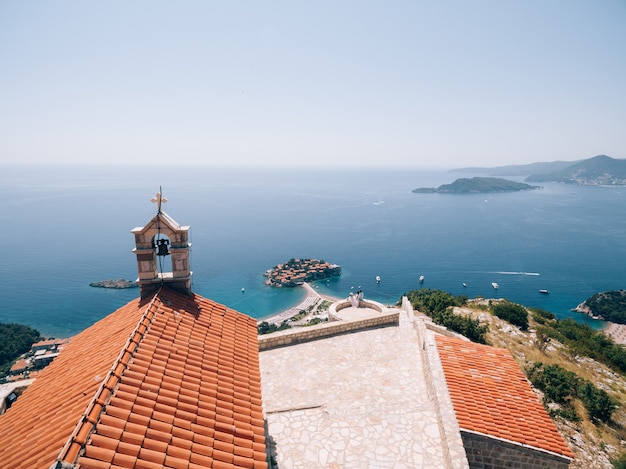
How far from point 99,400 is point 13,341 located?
6571 centimetres

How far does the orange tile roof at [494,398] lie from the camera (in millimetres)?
9367

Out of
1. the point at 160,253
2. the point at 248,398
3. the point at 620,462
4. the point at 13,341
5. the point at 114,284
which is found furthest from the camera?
the point at 114,284

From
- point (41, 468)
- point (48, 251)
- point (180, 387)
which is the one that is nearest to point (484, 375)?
point (180, 387)

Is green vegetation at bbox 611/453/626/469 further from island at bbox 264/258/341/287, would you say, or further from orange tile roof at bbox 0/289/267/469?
island at bbox 264/258/341/287

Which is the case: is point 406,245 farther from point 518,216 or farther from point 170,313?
point 170,313

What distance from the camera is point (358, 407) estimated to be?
9.50m

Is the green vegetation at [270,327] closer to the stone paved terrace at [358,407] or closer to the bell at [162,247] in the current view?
the stone paved terrace at [358,407]

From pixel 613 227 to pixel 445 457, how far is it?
162 m

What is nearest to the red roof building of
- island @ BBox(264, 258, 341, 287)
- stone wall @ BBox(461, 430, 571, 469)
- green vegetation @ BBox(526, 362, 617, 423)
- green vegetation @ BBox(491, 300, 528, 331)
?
stone wall @ BBox(461, 430, 571, 469)

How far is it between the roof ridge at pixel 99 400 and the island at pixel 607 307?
7864 centimetres

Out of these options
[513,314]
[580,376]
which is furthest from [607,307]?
[580,376]

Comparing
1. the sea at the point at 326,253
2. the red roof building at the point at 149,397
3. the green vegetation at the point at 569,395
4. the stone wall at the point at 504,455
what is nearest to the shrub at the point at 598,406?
the green vegetation at the point at 569,395

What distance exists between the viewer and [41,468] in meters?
4.48

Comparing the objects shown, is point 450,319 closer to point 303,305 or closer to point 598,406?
point 598,406
